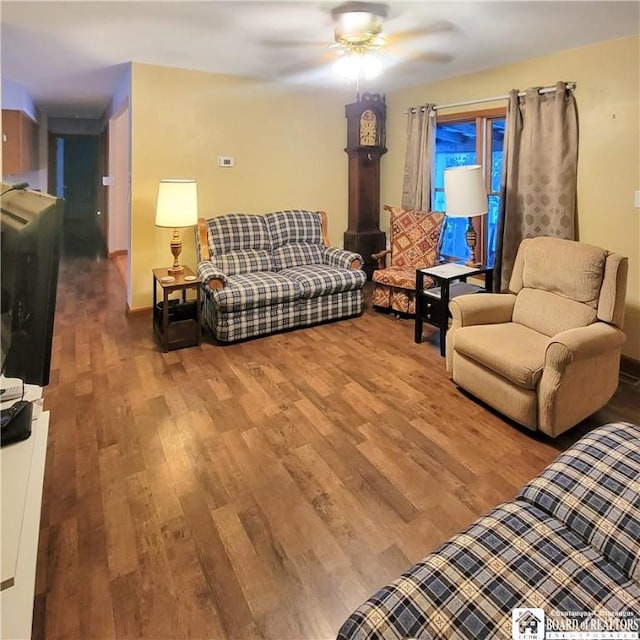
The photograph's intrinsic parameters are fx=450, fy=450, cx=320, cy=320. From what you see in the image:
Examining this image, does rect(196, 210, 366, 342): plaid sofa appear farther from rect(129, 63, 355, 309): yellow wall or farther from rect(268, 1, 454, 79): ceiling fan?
rect(268, 1, 454, 79): ceiling fan

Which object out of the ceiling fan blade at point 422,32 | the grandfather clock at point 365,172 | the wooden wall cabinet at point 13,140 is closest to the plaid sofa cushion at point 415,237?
the grandfather clock at point 365,172

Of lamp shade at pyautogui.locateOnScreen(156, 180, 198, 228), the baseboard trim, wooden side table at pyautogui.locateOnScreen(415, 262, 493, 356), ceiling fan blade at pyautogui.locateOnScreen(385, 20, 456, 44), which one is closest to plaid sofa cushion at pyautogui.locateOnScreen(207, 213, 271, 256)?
lamp shade at pyautogui.locateOnScreen(156, 180, 198, 228)

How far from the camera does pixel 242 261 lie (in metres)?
4.22

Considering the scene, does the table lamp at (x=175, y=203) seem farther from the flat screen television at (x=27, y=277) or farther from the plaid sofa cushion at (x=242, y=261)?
the flat screen television at (x=27, y=277)

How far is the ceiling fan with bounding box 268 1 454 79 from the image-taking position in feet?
8.58

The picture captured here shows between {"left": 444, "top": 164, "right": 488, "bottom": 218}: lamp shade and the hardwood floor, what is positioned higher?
{"left": 444, "top": 164, "right": 488, "bottom": 218}: lamp shade

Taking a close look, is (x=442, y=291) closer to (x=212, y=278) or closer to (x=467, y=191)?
(x=467, y=191)

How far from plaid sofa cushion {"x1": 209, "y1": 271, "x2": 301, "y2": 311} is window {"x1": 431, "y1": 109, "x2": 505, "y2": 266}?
5.65 ft

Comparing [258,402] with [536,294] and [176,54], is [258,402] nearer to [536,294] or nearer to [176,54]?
[536,294]

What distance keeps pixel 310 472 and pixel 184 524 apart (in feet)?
2.04

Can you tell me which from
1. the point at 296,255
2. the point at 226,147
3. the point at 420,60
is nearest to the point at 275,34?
the point at 420,60

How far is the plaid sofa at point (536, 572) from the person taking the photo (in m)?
1.04

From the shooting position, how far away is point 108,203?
23.8 feet

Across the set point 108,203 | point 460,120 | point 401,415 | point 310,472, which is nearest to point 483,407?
point 401,415
